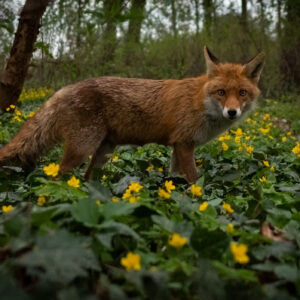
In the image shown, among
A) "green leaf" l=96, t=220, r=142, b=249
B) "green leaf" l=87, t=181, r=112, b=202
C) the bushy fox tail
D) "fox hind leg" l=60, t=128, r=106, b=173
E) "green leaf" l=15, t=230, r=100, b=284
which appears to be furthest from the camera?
"fox hind leg" l=60, t=128, r=106, b=173

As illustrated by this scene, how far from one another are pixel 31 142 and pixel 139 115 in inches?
58.8

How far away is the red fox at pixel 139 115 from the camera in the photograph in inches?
197

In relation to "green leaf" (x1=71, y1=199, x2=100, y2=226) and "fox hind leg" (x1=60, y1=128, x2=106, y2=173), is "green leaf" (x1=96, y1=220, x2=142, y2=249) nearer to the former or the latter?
"green leaf" (x1=71, y1=199, x2=100, y2=226)

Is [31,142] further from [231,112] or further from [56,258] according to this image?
[56,258]

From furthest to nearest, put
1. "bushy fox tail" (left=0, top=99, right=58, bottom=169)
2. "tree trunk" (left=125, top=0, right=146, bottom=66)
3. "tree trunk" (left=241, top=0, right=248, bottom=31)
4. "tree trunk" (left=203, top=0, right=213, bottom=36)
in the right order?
"tree trunk" (left=241, top=0, right=248, bottom=31), "tree trunk" (left=203, top=0, right=213, bottom=36), "tree trunk" (left=125, top=0, right=146, bottom=66), "bushy fox tail" (left=0, top=99, right=58, bottom=169)

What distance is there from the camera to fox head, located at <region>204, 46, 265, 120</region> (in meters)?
5.21

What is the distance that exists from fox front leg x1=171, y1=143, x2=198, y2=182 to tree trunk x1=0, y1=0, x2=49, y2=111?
363cm

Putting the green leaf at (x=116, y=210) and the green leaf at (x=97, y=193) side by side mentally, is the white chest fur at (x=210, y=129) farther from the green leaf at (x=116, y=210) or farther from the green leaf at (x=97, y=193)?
the green leaf at (x=116, y=210)

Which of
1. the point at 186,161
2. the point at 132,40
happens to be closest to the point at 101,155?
the point at 186,161

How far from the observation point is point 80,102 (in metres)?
5.12

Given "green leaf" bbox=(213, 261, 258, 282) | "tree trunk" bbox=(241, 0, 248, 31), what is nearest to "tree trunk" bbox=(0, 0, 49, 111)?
"green leaf" bbox=(213, 261, 258, 282)

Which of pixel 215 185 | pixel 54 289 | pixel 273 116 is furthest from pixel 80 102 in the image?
pixel 273 116

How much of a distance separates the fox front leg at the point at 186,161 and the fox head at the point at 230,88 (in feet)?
1.92

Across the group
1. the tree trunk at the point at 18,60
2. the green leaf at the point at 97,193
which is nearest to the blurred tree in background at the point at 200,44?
the tree trunk at the point at 18,60
